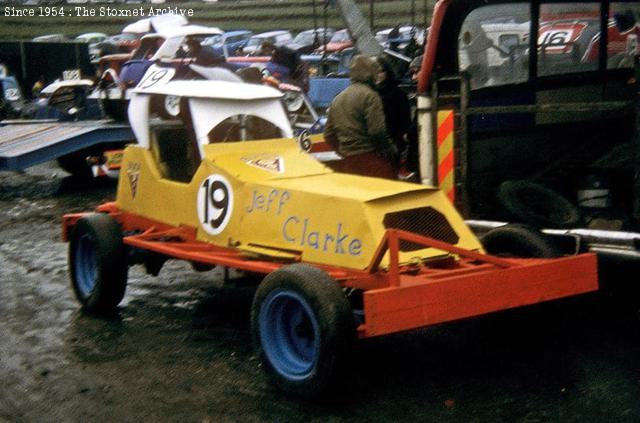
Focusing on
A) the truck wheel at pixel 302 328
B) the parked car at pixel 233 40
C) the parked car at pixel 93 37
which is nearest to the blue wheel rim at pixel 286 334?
the truck wheel at pixel 302 328

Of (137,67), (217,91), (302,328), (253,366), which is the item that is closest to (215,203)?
(217,91)

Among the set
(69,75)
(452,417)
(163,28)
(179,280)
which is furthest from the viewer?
(69,75)

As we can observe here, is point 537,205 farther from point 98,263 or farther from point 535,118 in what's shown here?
point 98,263

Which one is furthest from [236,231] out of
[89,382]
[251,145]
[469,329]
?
[469,329]

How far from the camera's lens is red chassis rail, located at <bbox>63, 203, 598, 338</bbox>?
4.77 m

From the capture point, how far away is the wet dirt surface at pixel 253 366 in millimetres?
4973

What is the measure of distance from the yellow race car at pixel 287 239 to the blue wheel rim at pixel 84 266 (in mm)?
10

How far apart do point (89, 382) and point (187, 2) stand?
30.5m

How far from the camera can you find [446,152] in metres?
6.82

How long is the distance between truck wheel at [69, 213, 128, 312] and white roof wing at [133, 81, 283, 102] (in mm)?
997

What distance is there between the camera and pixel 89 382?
552cm

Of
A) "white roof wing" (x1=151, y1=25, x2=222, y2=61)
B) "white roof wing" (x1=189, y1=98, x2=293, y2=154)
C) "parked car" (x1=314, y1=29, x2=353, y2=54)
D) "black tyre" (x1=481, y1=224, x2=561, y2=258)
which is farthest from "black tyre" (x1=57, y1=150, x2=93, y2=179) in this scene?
"parked car" (x1=314, y1=29, x2=353, y2=54)

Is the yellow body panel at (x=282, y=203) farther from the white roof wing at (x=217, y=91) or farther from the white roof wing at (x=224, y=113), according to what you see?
the white roof wing at (x=217, y=91)

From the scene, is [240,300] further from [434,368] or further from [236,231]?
[434,368]
